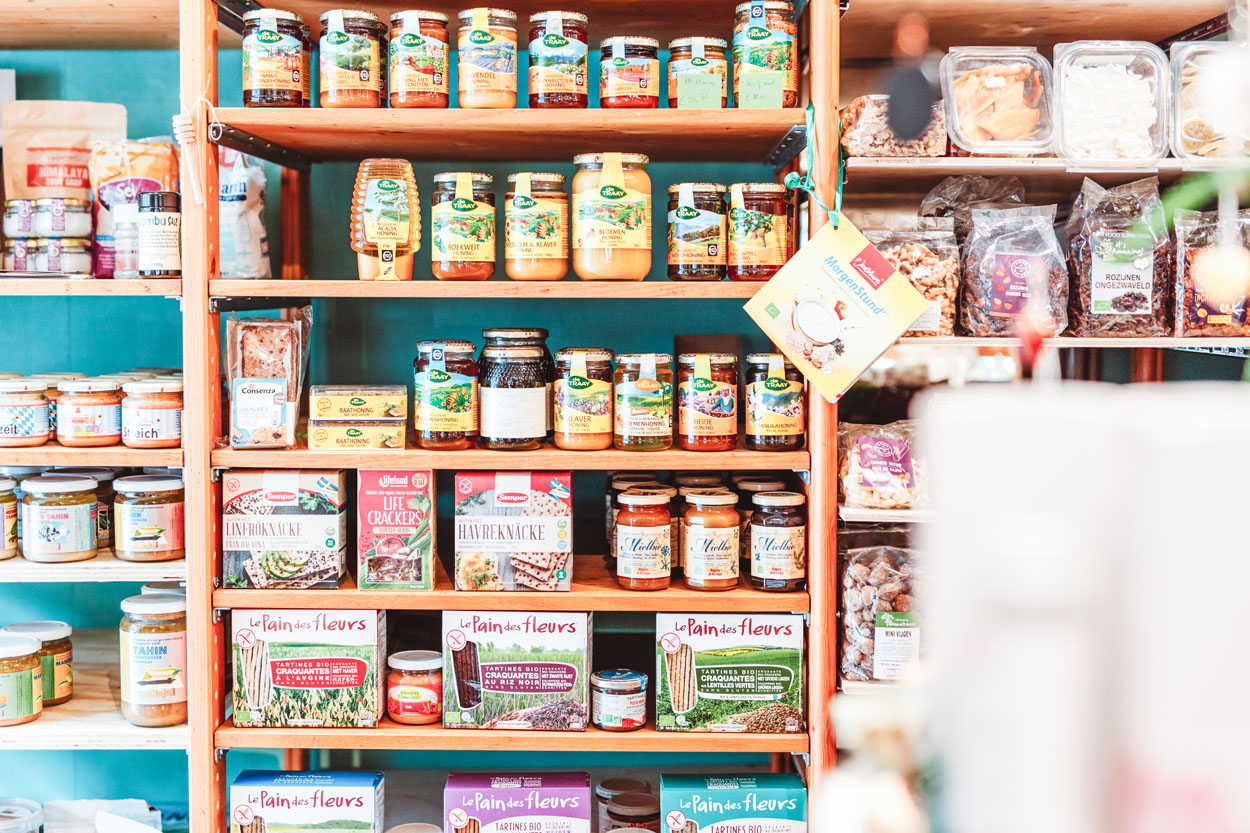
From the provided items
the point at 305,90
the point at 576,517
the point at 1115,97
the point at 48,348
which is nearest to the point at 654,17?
the point at 305,90

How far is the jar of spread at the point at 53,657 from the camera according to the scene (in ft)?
6.97

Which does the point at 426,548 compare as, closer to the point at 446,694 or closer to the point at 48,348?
the point at 446,694

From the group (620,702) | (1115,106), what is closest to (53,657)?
(620,702)

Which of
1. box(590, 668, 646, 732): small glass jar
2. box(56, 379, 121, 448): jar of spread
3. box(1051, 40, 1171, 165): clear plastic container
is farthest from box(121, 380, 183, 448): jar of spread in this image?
box(1051, 40, 1171, 165): clear plastic container

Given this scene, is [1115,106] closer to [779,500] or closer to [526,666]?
[779,500]

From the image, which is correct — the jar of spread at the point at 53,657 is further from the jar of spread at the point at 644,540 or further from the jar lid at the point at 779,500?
the jar lid at the point at 779,500

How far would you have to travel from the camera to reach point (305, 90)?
200 centimetres

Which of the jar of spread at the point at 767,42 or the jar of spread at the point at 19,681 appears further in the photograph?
the jar of spread at the point at 19,681

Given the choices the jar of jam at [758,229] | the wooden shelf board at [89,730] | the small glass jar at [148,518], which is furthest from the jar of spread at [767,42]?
the wooden shelf board at [89,730]

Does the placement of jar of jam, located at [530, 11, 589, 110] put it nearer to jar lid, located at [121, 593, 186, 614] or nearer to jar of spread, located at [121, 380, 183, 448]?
jar of spread, located at [121, 380, 183, 448]

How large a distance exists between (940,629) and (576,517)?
2061 millimetres

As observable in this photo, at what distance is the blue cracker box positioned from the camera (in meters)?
2.01

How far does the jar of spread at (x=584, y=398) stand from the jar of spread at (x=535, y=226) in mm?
168

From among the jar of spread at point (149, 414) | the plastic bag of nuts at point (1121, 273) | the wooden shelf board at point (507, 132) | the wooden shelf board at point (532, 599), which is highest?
the wooden shelf board at point (507, 132)
